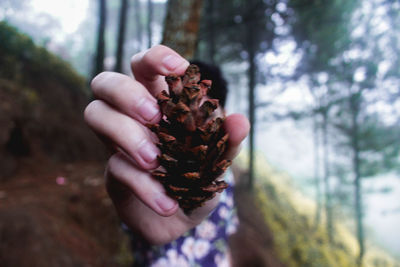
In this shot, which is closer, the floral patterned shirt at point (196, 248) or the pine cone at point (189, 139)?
the pine cone at point (189, 139)

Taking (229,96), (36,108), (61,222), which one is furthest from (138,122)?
(36,108)

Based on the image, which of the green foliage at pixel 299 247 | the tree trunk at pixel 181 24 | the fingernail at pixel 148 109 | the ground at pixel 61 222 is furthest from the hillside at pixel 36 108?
the green foliage at pixel 299 247

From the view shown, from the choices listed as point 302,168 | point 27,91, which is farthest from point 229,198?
point 302,168

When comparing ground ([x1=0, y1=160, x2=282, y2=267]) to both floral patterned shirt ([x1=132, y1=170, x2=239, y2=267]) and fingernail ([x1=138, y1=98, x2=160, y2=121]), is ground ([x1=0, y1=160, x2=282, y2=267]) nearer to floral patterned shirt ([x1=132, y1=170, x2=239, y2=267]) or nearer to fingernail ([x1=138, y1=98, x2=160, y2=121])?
floral patterned shirt ([x1=132, y1=170, x2=239, y2=267])

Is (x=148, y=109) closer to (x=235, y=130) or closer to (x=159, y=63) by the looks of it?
(x=159, y=63)

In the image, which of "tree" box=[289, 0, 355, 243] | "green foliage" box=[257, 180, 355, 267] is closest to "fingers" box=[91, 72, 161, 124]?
"tree" box=[289, 0, 355, 243]

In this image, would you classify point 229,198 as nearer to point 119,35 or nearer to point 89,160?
point 89,160

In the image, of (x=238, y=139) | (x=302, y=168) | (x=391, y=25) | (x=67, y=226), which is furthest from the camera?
(x=302, y=168)

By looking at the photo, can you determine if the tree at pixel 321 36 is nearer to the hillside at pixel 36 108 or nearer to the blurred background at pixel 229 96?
the blurred background at pixel 229 96
